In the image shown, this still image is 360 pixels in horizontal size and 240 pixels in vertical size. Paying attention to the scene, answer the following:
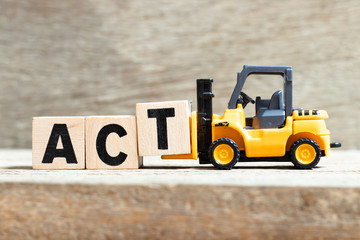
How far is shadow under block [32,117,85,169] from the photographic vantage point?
1276mm

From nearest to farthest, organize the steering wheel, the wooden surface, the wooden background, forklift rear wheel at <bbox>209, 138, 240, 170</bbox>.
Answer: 1. the wooden surface
2. forklift rear wheel at <bbox>209, 138, 240, 170</bbox>
3. the steering wheel
4. the wooden background

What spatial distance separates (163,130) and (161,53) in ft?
3.19

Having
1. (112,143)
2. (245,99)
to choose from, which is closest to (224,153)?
(245,99)

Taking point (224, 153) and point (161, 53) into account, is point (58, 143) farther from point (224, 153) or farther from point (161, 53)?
point (161, 53)

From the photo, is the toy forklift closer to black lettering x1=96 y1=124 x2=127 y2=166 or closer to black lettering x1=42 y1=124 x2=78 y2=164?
black lettering x1=96 y1=124 x2=127 y2=166

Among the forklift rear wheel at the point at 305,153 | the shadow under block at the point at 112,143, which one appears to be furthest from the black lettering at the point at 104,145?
the forklift rear wheel at the point at 305,153

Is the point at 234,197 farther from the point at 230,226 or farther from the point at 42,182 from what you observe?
the point at 42,182

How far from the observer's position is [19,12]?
2.26 meters

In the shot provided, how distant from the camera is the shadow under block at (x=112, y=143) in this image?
4.17 feet

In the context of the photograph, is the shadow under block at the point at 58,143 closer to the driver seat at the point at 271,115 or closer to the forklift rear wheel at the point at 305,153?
the driver seat at the point at 271,115

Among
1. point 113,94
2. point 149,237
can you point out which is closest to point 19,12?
point 113,94

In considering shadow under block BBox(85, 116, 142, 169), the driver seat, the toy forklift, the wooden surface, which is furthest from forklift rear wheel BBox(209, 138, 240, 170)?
the wooden surface

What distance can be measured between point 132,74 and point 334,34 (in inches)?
41.9

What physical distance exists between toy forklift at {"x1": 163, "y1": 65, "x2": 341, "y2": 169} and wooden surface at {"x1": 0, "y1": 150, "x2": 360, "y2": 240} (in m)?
0.42
